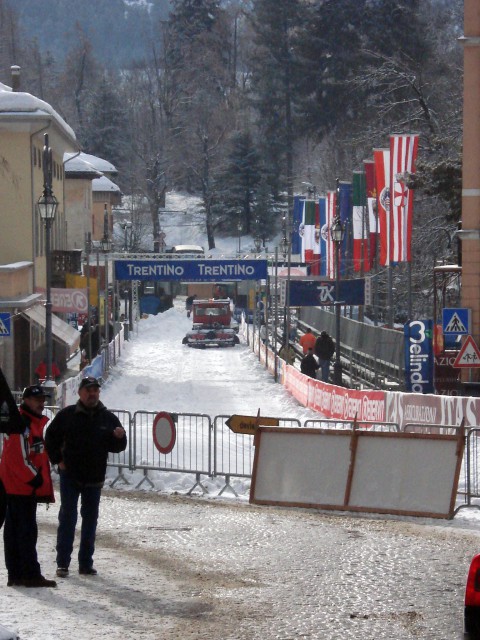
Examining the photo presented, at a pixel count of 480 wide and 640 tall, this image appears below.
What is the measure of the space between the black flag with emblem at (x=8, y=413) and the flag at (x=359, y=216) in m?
32.9

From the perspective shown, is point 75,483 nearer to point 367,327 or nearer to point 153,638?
point 153,638

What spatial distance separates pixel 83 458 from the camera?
34.2ft

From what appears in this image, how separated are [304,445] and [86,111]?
10719cm

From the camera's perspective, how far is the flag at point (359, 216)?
39000 mm

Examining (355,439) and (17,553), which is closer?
(17,553)

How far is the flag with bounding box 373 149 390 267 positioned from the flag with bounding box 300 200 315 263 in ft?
43.0

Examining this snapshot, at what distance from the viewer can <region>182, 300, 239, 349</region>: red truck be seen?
55594 mm

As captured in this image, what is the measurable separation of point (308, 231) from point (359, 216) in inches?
236

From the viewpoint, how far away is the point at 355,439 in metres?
14.6

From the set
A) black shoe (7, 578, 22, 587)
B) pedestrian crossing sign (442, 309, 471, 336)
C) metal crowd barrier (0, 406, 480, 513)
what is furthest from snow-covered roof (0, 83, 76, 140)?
black shoe (7, 578, 22, 587)

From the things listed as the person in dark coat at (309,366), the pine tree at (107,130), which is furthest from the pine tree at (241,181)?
the person in dark coat at (309,366)

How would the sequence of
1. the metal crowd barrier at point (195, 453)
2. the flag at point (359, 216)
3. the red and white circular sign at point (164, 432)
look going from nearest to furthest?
the metal crowd barrier at point (195, 453), the red and white circular sign at point (164, 432), the flag at point (359, 216)

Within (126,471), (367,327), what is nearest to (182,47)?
(367,327)

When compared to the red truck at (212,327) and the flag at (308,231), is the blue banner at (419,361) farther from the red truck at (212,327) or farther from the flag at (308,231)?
the red truck at (212,327)
